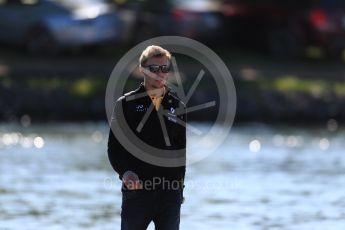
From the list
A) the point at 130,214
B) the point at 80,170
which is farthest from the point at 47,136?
the point at 130,214

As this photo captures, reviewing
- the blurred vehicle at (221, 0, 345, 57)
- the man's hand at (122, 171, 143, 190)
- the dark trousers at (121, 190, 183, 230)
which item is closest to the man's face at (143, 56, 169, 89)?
the man's hand at (122, 171, 143, 190)

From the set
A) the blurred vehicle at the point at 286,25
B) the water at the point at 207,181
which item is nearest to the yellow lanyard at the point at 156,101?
the water at the point at 207,181

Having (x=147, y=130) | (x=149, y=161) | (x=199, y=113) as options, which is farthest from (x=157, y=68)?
(x=199, y=113)

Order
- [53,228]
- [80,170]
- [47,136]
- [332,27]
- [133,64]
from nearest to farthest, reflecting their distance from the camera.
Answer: [53,228], [80,170], [47,136], [133,64], [332,27]

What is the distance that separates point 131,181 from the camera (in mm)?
9133

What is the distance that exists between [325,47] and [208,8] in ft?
10.4

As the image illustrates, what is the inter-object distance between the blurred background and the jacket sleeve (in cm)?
357

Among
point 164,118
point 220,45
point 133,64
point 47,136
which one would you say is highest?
point 220,45

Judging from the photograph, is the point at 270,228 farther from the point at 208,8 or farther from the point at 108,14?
the point at 208,8

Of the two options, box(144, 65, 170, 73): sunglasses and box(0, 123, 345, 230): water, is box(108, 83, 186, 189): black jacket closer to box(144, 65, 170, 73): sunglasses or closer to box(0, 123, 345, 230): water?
box(144, 65, 170, 73): sunglasses

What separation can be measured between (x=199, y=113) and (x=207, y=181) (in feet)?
28.7

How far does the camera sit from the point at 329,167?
750 inches

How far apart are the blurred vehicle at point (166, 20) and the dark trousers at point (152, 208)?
2109 cm

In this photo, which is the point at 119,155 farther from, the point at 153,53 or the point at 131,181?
the point at 153,53
